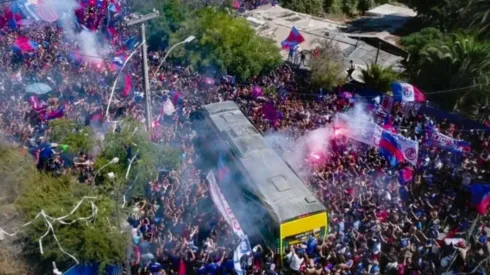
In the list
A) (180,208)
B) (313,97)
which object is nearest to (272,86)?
(313,97)

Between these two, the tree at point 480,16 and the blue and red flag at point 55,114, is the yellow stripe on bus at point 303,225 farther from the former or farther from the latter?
the tree at point 480,16

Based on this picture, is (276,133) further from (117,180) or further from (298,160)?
(117,180)

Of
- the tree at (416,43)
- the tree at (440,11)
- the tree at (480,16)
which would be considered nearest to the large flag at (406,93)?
the tree at (416,43)

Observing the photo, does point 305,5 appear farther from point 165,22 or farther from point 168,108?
point 168,108

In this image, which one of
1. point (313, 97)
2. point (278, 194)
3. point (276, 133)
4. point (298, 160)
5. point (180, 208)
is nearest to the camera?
point (278, 194)

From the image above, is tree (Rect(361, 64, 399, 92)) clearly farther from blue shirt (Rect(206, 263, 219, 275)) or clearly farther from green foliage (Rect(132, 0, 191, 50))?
blue shirt (Rect(206, 263, 219, 275))

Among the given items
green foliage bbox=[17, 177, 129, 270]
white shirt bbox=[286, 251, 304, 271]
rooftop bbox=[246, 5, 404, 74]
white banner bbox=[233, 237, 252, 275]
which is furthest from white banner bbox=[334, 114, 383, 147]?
rooftop bbox=[246, 5, 404, 74]

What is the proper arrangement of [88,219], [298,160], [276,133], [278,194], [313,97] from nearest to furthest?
1. [88,219]
2. [278,194]
3. [298,160]
4. [276,133]
5. [313,97]

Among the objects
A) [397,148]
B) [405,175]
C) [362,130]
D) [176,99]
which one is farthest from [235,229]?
[176,99]
